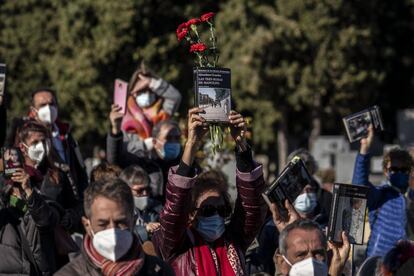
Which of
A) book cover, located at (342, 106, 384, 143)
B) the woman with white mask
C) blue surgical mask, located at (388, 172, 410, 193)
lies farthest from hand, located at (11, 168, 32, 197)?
blue surgical mask, located at (388, 172, 410, 193)

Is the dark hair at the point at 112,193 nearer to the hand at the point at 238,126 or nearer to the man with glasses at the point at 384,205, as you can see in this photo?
the hand at the point at 238,126

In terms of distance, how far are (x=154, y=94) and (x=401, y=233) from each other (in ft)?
10.6

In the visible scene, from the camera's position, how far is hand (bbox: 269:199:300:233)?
7457mm

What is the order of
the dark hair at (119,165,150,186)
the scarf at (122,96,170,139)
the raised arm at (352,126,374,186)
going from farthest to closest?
the scarf at (122,96,170,139) < the raised arm at (352,126,374,186) < the dark hair at (119,165,150,186)

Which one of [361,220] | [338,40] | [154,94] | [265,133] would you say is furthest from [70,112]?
[361,220]

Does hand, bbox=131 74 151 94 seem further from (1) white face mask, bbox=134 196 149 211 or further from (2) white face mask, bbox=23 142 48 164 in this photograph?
(1) white face mask, bbox=134 196 149 211

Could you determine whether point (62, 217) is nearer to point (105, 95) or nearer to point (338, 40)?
point (105, 95)

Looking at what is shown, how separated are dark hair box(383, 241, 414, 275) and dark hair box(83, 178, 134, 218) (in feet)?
4.16

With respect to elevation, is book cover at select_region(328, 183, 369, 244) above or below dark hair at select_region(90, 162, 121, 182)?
below

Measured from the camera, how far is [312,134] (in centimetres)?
3650

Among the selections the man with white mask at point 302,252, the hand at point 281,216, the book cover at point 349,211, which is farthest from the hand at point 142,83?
the man with white mask at point 302,252

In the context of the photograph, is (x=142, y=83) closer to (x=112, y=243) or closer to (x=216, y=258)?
(x=216, y=258)

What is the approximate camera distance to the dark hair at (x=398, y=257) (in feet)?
18.3

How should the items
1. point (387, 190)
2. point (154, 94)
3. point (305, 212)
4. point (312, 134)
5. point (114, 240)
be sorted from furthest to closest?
point (312, 134) → point (154, 94) → point (387, 190) → point (305, 212) → point (114, 240)
